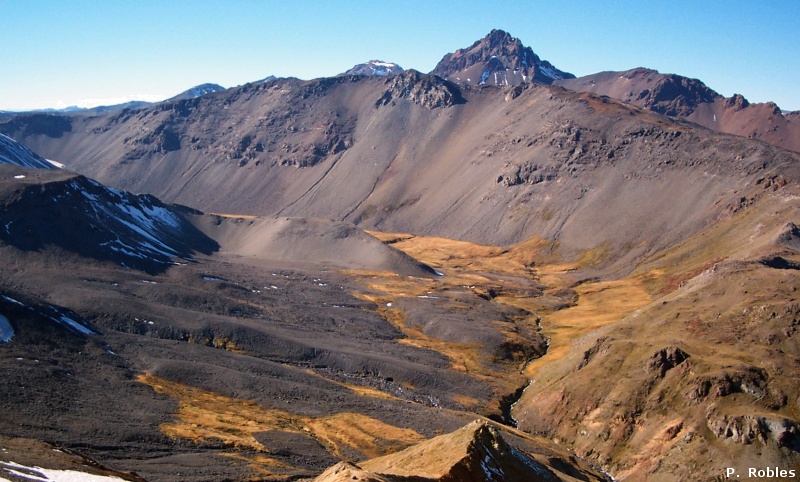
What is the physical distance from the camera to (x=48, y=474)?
56344 millimetres

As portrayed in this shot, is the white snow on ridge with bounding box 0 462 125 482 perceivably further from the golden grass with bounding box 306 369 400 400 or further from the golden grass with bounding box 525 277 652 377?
the golden grass with bounding box 525 277 652 377

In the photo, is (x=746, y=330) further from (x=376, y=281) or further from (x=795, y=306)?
(x=376, y=281)

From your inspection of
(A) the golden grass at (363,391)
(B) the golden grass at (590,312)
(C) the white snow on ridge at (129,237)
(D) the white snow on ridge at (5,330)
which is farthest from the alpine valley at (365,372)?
(C) the white snow on ridge at (129,237)

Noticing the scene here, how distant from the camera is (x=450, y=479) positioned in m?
51.7

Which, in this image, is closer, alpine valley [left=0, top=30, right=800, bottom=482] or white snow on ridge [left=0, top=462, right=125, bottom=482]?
white snow on ridge [left=0, top=462, right=125, bottom=482]

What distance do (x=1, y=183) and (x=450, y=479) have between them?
14618 cm

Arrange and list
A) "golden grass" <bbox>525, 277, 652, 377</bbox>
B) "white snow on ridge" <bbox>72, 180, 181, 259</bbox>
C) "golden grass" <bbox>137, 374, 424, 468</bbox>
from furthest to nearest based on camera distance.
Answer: "white snow on ridge" <bbox>72, 180, 181, 259</bbox>, "golden grass" <bbox>525, 277, 652, 377</bbox>, "golden grass" <bbox>137, 374, 424, 468</bbox>

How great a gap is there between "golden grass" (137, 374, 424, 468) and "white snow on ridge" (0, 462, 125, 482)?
22240 millimetres

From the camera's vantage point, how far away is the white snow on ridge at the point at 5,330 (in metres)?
93.1

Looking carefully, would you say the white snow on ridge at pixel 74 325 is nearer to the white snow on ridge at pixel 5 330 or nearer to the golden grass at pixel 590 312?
the white snow on ridge at pixel 5 330

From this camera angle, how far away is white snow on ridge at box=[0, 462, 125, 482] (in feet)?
179

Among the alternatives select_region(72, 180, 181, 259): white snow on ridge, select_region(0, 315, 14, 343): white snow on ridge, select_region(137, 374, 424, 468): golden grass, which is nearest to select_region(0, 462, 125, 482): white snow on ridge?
select_region(137, 374, 424, 468): golden grass

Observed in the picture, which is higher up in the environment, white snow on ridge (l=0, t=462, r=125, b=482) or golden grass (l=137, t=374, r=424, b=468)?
white snow on ridge (l=0, t=462, r=125, b=482)

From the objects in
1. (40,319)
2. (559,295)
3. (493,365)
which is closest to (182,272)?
(40,319)
